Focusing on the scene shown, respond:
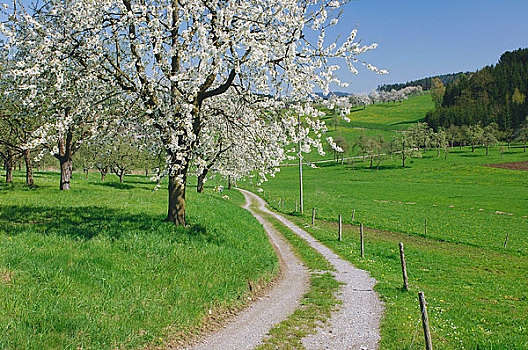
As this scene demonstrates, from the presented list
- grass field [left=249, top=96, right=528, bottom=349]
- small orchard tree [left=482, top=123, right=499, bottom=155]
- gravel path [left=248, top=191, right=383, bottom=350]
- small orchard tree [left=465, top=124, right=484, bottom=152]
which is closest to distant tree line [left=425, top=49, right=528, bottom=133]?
small orchard tree [left=482, top=123, right=499, bottom=155]

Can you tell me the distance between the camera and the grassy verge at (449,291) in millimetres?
8906

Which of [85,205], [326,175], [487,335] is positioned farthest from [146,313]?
[326,175]

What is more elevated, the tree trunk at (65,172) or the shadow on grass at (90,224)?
the tree trunk at (65,172)

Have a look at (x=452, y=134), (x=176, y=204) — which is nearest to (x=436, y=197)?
(x=176, y=204)

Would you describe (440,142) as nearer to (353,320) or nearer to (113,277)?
(353,320)

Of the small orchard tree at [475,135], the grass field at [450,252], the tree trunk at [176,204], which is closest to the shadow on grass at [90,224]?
the tree trunk at [176,204]

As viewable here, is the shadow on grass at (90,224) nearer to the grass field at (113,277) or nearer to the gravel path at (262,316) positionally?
the grass field at (113,277)

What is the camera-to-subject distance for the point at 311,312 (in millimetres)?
10750

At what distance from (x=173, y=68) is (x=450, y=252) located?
23.2 meters

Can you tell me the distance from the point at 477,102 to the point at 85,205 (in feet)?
609

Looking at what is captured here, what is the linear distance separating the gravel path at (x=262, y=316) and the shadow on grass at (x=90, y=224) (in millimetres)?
3611

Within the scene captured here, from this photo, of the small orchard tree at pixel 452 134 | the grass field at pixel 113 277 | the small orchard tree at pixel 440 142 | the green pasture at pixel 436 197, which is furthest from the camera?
the small orchard tree at pixel 452 134

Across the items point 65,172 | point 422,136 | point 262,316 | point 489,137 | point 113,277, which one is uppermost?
point 422,136

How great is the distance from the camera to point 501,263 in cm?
2302
